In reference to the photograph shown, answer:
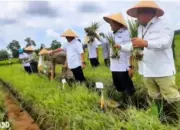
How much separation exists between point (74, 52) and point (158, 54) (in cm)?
318

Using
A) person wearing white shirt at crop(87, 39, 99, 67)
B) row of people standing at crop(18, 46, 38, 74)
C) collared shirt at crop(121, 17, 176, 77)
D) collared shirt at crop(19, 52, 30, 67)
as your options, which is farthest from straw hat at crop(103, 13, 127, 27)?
collared shirt at crop(19, 52, 30, 67)

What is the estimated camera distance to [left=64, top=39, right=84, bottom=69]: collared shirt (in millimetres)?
6516

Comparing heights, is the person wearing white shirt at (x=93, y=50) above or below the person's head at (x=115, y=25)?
below

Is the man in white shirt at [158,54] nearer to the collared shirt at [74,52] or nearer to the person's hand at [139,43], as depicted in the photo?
the person's hand at [139,43]

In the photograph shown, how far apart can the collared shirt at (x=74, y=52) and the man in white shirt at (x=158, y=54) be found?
286 cm

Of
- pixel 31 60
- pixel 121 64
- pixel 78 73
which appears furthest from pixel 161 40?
pixel 31 60

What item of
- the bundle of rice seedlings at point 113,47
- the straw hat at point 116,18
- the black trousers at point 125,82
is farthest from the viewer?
the black trousers at point 125,82

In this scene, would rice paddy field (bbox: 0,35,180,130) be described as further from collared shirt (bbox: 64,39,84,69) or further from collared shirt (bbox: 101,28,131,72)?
collared shirt (bbox: 64,39,84,69)

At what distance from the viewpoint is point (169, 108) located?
383 cm

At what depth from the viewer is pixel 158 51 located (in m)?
3.54

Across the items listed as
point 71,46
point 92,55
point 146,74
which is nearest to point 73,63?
point 71,46

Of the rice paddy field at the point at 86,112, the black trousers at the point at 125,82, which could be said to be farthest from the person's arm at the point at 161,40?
the black trousers at the point at 125,82

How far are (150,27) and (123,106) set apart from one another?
1.60 meters

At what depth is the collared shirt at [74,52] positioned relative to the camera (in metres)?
6.52
